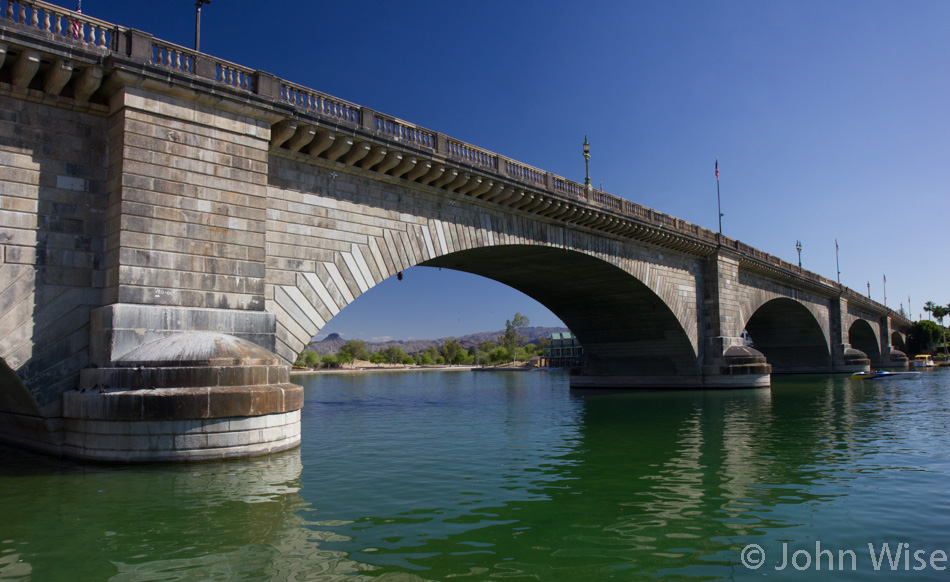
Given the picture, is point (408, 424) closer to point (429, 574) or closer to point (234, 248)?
point (234, 248)

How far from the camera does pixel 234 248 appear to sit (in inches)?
576

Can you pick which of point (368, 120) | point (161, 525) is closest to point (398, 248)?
point (368, 120)

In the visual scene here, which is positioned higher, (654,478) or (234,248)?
(234,248)

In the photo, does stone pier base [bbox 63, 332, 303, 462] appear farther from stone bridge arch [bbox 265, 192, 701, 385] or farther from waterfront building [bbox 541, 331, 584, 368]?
waterfront building [bbox 541, 331, 584, 368]

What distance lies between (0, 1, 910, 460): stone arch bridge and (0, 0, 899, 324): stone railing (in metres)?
0.06

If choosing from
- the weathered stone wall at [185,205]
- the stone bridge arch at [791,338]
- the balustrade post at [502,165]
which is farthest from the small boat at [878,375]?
the weathered stone wall at [185,205]

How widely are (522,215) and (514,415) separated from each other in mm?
8250

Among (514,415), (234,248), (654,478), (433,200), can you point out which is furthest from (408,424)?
(654,478)

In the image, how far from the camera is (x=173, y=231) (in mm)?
13625

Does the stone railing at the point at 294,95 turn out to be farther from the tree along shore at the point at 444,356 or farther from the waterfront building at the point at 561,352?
the tree along shore at the point at 444,356

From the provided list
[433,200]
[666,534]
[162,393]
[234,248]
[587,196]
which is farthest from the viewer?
[587,196]

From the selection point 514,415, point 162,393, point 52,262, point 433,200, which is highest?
point 433,200

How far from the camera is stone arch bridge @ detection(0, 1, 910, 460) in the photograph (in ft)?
40.4

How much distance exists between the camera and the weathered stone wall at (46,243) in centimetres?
1241
